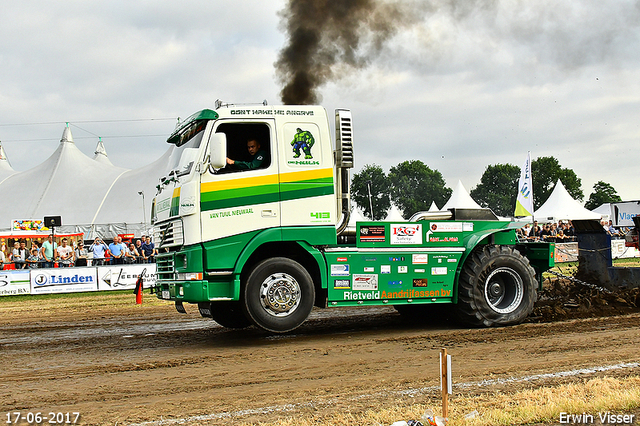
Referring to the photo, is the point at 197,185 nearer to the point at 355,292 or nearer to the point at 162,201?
the point at 162,201

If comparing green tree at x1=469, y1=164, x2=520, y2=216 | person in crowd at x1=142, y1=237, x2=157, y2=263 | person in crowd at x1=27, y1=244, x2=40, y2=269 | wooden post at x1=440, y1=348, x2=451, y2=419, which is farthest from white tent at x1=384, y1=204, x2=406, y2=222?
green tree at x1=469, y1=164, x2=520, y2=216

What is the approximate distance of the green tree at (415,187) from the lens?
7731 cm

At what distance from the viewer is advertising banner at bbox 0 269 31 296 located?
1834cm

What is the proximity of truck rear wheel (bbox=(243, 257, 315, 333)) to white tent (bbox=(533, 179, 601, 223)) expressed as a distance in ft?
108

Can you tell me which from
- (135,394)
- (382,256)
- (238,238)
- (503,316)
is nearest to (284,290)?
(238,238)

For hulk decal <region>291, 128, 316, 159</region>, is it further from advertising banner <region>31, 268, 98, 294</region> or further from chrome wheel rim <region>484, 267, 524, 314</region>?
advertising banner <region>31, 268, 98, 294</region>

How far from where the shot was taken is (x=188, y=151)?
25.7ft

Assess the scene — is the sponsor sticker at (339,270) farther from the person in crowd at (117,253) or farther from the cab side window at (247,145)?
the person in crowd at (117,253)

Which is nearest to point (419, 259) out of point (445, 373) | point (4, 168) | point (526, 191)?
point (445, 373)

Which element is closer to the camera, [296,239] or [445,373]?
[445,373]

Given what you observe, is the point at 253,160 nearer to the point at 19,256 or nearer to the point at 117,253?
the point at 117,253

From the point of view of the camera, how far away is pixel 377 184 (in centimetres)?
7419

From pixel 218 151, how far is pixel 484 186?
95.0 m

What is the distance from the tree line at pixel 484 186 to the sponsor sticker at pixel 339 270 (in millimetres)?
63484
